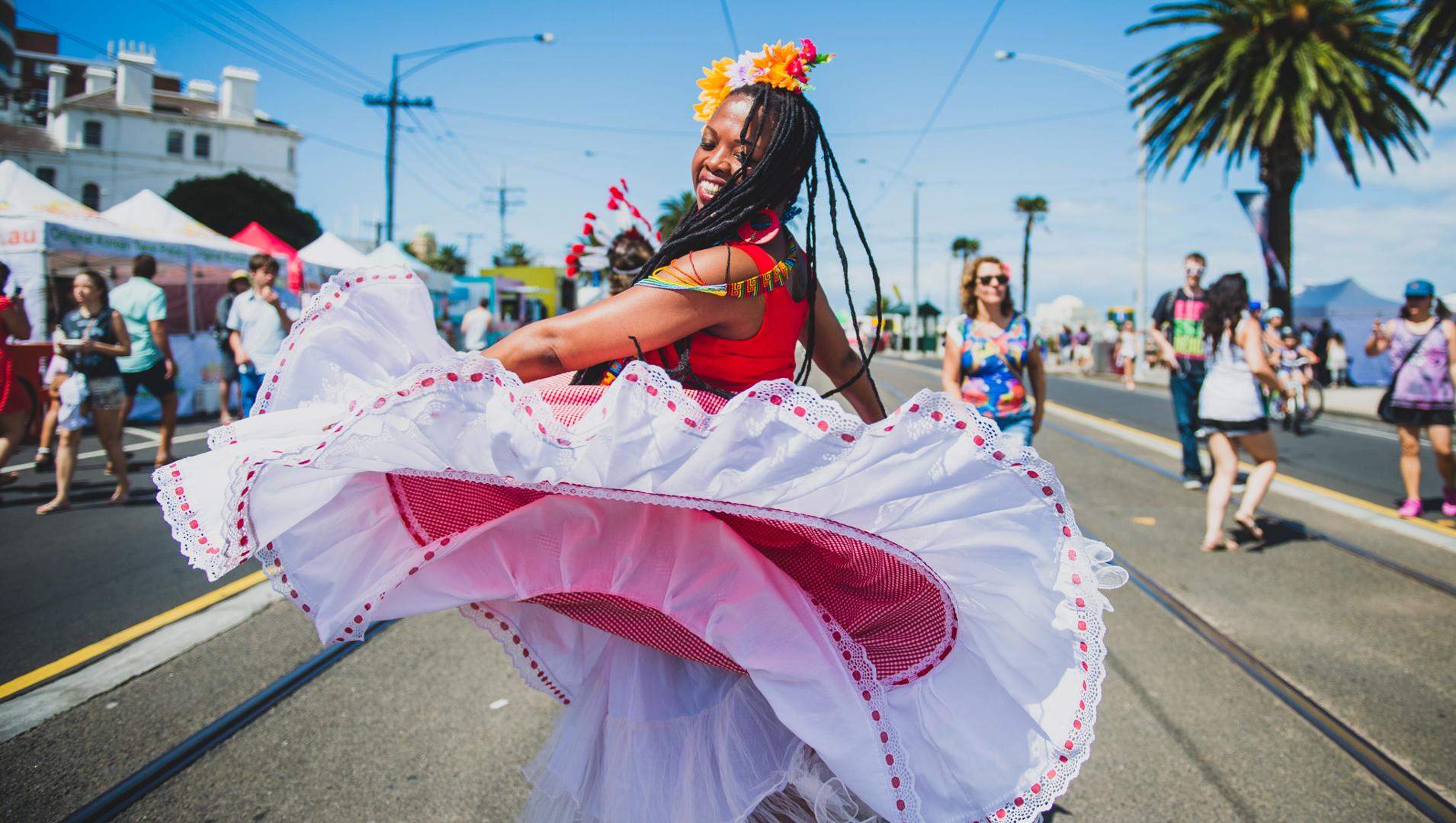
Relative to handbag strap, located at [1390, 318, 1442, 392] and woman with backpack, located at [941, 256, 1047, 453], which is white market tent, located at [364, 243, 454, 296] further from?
handbag strap, located at [1390, 318, 1442, 392]

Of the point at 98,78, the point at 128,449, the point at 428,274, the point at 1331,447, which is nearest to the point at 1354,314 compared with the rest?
the point at 1331,447

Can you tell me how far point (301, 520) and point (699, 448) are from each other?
738mm

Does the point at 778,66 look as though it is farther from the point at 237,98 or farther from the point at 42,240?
the point at 237,98

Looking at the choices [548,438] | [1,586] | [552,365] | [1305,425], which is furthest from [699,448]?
[1305,425]

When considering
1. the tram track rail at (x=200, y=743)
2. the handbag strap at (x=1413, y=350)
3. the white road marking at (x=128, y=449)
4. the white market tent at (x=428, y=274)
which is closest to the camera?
the tram track rail at (x=200, y=743)

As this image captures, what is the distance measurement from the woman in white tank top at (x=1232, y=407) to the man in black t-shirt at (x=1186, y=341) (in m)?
1.53

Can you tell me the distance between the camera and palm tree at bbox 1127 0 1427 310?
16438mm

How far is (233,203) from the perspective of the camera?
4391 centimetres

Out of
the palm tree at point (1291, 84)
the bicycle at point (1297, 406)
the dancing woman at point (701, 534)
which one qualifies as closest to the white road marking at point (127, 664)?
the dancing woman at point (701, 534)

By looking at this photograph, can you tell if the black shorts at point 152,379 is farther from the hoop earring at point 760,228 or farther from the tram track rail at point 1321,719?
the tram track rail at point 1321,719

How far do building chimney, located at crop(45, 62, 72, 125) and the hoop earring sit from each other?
243 feet

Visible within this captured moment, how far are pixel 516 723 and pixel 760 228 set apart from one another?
2.26 metres

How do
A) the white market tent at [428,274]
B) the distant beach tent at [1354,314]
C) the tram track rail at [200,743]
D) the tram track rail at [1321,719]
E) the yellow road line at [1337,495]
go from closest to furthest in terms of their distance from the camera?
the tram track rail at [200,743] → the tram track rail at [1321,719] → the yellow road line at [1337,495] → the white market tent at [428,274] → the distant beach tent at [1354,314]

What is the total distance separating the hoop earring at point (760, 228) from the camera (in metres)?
1.59
